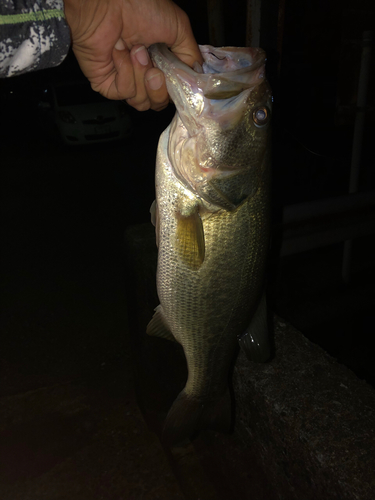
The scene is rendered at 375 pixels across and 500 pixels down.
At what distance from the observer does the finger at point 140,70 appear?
5.55ft

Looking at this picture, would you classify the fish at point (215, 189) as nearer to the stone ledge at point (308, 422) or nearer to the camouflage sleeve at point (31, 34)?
the stone ledge at point (308, 422)

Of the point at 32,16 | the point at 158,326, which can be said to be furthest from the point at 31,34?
the point at 158,326

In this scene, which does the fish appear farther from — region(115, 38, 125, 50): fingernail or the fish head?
region(115, 38, 125, 50): fingernail

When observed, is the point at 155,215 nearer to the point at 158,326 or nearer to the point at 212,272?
the point at 212,272

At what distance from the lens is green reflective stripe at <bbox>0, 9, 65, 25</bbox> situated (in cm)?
127

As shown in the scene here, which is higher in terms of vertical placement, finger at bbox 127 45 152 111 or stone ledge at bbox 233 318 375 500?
finger at bbox 127 45 152 111

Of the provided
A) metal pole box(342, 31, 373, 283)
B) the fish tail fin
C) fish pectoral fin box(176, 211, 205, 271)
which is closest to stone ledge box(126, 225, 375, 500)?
the fish tail fin

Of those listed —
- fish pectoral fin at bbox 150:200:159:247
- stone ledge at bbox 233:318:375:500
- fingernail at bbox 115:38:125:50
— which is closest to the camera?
stone ledge at bbox 233:318:375:500

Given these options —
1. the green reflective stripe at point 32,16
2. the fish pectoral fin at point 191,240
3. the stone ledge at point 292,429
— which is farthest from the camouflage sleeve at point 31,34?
the stone ledge at point 292,429

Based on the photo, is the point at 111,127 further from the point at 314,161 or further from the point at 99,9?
the point at 99,9

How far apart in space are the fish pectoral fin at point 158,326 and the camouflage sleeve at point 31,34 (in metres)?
1.12

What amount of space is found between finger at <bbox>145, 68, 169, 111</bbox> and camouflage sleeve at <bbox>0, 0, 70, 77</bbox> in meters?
0.38

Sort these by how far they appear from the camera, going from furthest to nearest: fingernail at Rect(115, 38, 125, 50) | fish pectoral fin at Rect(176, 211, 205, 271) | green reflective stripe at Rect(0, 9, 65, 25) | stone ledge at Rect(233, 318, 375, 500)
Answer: fingernail at Rect(115, 38, 125, 50)
fish pectoral fin at Rect(176, 211, 205, 271)
stone ledge at Rect(233, 318, 375, 500)
green reflective stripe at Rect(0, 9, 65, 25)

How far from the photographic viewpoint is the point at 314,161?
27.2 feet
